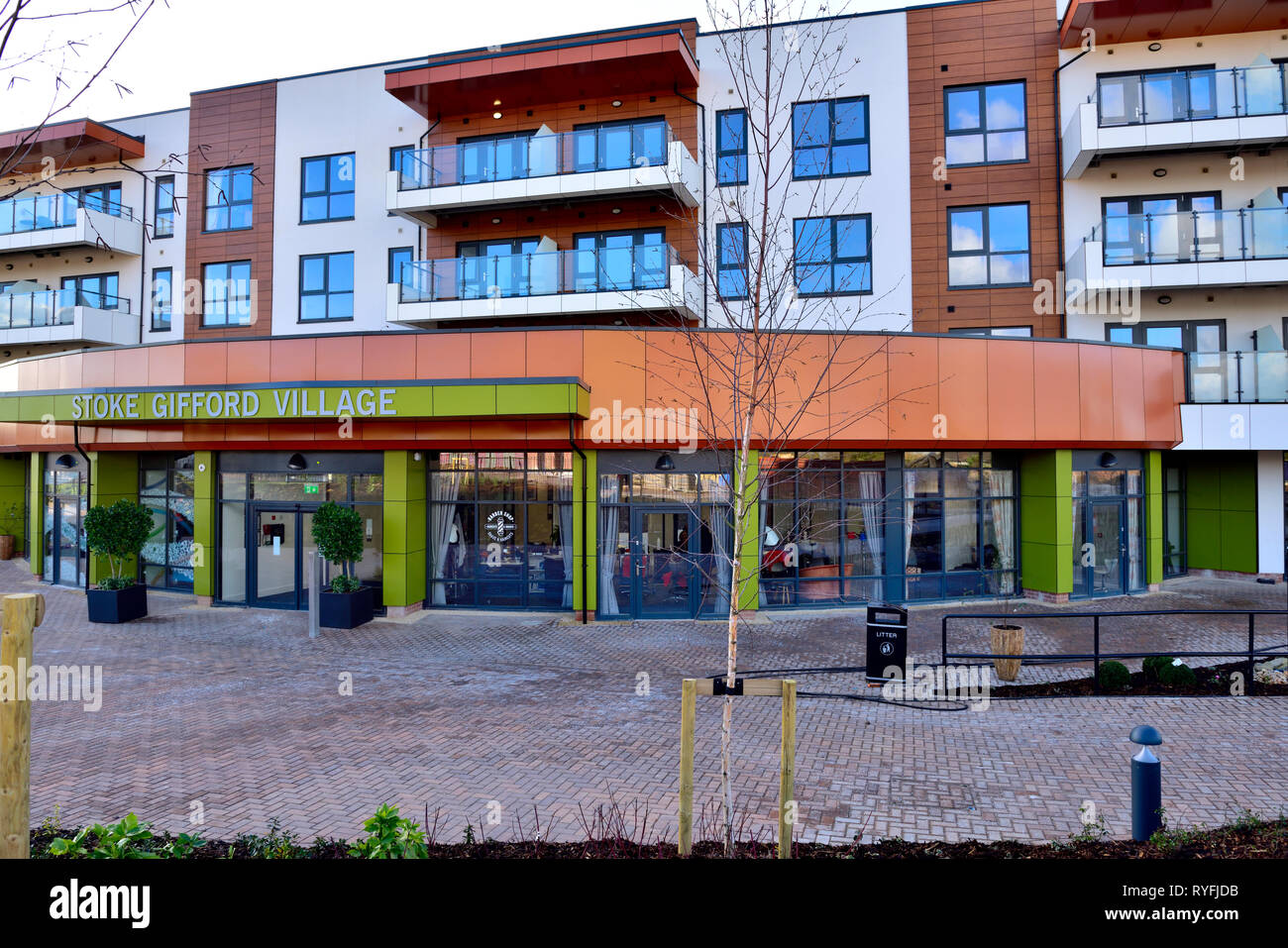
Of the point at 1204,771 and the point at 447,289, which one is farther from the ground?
the point at 447,289

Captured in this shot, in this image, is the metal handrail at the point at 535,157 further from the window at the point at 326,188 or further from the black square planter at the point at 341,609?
the black square planter at the point at 341,609

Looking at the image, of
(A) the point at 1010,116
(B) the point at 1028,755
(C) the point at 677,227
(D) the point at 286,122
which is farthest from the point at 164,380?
(A) the point at 1010,116

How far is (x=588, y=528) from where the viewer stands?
49.7 ft

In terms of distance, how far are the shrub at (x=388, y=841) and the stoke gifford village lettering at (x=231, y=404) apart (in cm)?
1089

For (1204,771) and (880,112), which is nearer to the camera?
(1204,771)

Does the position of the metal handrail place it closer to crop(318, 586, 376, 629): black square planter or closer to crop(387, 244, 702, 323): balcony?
crop(387, 244, 702, 323): balcony

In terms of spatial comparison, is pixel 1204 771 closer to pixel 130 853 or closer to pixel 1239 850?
pixel 1239 850

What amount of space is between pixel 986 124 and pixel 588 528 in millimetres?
14746

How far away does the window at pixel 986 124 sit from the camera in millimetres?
19219

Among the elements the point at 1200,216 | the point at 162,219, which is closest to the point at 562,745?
the point at 1200,216

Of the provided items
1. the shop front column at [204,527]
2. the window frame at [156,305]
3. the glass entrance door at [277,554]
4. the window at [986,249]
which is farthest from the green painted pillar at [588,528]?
the window frame at [156,305]

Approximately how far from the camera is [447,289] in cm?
1972

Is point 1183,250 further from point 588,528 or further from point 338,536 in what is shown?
point 338,536

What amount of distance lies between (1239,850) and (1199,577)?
19003 millimetres
